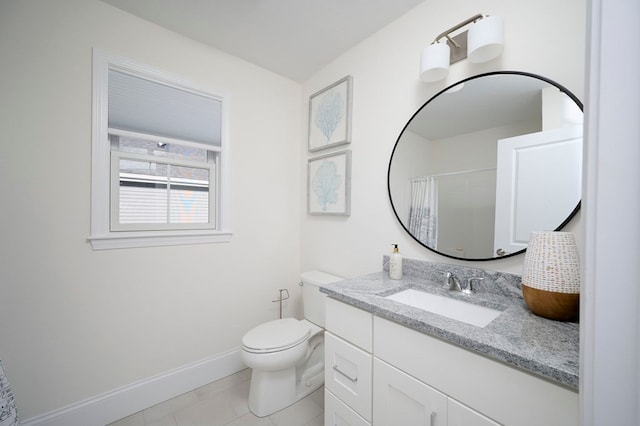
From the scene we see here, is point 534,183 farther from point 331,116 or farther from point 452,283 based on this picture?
point 331,116

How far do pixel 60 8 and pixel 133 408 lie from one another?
7.88 ft

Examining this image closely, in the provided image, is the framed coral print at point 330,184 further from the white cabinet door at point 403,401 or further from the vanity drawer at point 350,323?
the white cabinet door at point 403,401

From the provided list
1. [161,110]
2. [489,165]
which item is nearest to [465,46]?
[489,165]

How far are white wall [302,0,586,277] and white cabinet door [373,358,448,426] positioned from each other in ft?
2.21

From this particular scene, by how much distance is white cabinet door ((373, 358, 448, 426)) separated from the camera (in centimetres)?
86

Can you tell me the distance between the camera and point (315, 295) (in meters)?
1.93

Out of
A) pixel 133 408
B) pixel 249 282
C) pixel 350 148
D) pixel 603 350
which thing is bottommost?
pixel 133 408

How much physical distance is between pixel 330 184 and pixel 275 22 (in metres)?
1.16

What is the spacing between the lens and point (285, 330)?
1.70 metres

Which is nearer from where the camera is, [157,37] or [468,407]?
[468,407]

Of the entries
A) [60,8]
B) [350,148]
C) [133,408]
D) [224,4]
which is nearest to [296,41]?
A: [224,4]

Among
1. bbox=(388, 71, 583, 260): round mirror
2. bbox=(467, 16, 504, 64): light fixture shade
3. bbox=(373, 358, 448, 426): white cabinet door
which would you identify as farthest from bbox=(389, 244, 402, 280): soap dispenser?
bbox=(467, 16, 504, 64): light fixture shade

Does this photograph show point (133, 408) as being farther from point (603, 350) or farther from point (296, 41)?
→ point (296, 41)

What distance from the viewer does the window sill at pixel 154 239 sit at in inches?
60.0
